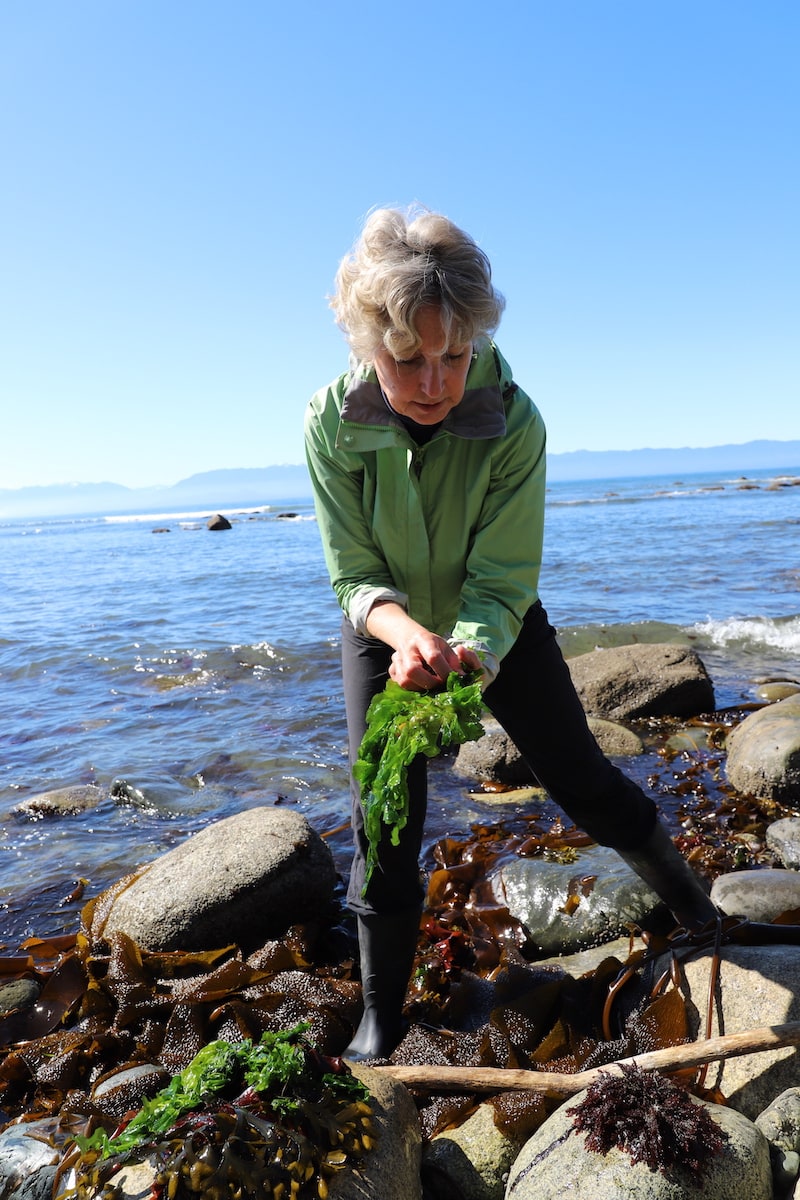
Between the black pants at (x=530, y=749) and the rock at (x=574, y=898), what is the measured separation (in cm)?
86

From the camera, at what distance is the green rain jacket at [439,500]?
108 inches

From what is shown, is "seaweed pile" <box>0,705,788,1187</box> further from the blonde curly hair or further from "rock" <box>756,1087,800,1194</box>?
the blonde curly hair

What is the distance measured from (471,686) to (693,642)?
909 centimetres

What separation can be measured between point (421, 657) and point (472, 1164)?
5.02 feet

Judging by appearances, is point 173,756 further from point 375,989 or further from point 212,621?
point 212,621

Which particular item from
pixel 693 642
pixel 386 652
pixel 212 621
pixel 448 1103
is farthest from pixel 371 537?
pixel 212 621

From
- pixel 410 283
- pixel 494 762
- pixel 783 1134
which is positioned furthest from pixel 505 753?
pixel 410 283

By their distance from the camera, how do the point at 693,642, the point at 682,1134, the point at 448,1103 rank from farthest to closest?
the point at 693,642, the point at 448,1103, the point at 682,1134

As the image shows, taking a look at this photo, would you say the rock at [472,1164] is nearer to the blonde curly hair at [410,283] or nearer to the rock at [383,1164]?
the rock at [383,1164]

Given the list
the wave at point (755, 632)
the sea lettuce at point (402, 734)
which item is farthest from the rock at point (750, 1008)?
the wave at point (755, 632)

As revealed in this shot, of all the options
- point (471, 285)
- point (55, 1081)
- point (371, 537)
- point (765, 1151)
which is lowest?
point (55, 1081)

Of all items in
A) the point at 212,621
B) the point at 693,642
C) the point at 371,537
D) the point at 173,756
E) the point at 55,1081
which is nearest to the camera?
the point at 371,537

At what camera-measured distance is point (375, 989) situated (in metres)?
3.07

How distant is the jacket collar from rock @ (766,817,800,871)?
345cm
